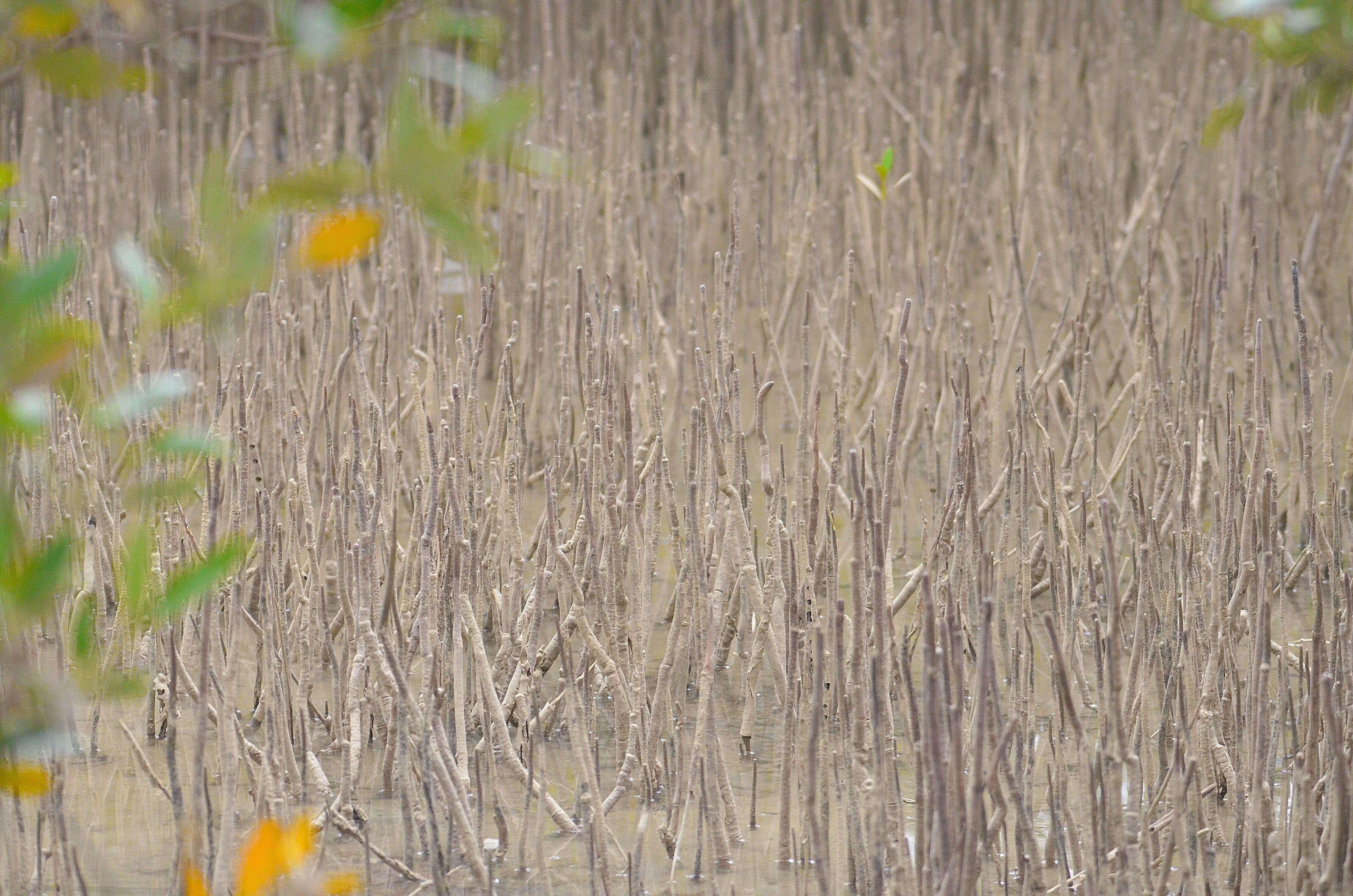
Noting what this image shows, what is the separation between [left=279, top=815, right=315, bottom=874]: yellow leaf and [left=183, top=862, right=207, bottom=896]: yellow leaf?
5cm

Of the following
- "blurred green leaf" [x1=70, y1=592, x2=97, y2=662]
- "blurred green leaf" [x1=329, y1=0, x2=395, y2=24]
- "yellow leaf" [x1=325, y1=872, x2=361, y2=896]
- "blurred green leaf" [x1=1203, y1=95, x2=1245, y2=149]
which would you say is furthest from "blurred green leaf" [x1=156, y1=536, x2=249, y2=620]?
"blurred green leaf" [x1=1203, y1=95, x2=1245, y2=149]

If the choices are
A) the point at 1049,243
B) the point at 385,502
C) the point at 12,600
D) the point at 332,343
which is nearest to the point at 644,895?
the point at 385,502

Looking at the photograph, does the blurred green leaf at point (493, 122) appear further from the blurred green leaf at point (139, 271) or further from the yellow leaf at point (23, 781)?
the yellow leaf at point (23, 781)

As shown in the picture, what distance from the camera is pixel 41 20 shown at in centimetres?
72

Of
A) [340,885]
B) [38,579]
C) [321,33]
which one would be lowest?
[340,885]

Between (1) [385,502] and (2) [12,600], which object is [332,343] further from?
(2) [12,600]

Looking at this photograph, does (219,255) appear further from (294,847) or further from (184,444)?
(294,847)

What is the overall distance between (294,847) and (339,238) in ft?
1.51

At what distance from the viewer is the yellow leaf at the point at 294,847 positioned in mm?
974

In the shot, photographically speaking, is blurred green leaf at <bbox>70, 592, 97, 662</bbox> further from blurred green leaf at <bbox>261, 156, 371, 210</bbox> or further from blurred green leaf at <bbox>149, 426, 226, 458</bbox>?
blurred green leaf at <bbox>261, 156, 371, 210</bbox>

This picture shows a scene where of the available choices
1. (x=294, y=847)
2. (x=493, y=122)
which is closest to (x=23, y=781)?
(x=294, y=847)

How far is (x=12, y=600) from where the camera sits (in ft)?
2.23

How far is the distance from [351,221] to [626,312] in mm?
2502

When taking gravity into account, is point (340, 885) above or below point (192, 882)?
below
